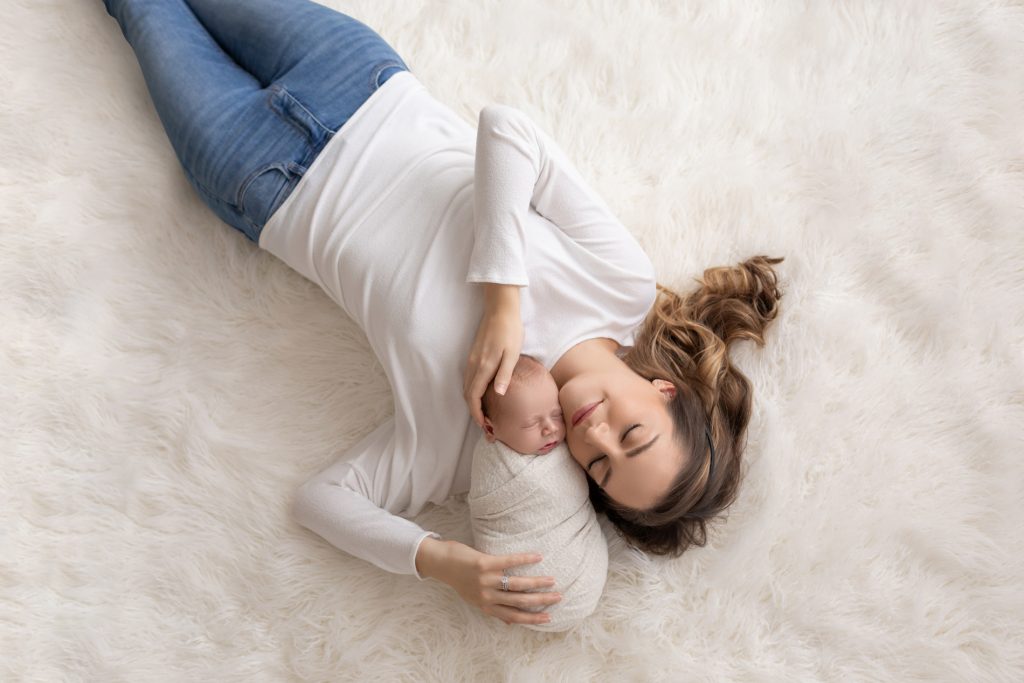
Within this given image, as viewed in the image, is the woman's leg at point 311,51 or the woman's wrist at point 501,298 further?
the woman's leg at point 311,51

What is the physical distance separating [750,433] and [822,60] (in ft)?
2.53

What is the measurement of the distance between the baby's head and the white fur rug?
278 mm

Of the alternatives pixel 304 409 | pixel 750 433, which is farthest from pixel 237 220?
pixel 750 433

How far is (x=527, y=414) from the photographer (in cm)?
124

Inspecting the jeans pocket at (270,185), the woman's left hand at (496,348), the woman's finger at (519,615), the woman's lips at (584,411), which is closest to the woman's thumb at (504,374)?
the woman's left hand at (496,348)

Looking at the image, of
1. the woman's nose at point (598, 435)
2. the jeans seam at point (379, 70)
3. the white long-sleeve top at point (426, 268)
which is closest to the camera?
the woman's nose at point (598, 435)

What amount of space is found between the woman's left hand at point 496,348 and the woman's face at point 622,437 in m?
0.10

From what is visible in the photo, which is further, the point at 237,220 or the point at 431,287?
the point at 237,220

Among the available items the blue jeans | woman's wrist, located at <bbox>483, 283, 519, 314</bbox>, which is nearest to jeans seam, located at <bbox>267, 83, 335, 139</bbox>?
the blue jeans

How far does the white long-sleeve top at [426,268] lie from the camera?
1295mm

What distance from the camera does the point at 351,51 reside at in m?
1.42

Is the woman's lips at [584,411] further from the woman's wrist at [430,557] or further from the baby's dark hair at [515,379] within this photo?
the woman's wrist at [430,557]

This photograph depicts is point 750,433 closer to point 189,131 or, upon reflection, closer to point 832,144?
point 832,144

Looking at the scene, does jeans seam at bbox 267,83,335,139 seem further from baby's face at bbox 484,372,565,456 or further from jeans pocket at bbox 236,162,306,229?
baby's face at bbox 484,372,565,456
